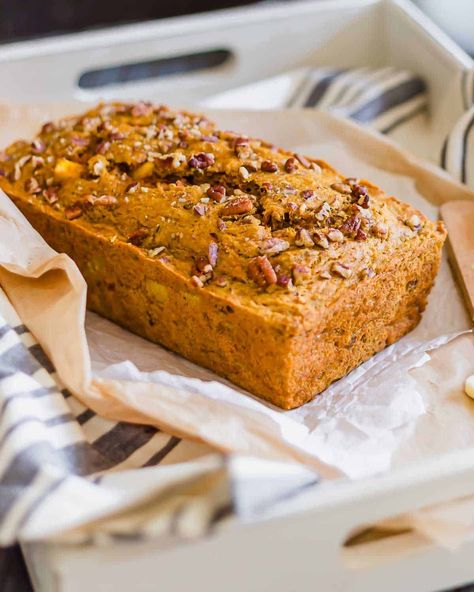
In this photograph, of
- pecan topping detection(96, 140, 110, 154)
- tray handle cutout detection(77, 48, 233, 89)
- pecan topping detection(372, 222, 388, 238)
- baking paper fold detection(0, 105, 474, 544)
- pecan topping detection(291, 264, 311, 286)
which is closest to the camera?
baking paper fold detection(0, 105, 474, 544)

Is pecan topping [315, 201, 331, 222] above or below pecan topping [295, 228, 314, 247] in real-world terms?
above

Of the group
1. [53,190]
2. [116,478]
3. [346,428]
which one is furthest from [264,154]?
[116,478]

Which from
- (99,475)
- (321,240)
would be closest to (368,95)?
(321,240)

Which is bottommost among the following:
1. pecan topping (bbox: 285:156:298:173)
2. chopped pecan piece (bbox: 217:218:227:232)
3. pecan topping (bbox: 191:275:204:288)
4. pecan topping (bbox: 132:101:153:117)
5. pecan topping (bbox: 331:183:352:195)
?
pecan topping (bbox: 191:275:204:288)

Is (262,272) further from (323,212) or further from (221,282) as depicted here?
(323,212)

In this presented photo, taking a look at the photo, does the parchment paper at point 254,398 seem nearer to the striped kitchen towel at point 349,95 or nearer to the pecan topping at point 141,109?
the pecan topping at point 141,109

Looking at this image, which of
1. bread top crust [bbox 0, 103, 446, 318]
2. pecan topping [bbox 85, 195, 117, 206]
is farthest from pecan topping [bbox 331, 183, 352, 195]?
pecan topping [bbox 85, 195, 117, 206]

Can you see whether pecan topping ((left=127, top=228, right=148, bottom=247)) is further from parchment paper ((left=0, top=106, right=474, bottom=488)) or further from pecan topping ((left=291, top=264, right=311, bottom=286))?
pecan topping ((left=291, top=264, right=311, bottom=286))

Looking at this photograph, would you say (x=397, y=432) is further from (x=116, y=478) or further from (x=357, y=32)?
(x=357, y=32)
